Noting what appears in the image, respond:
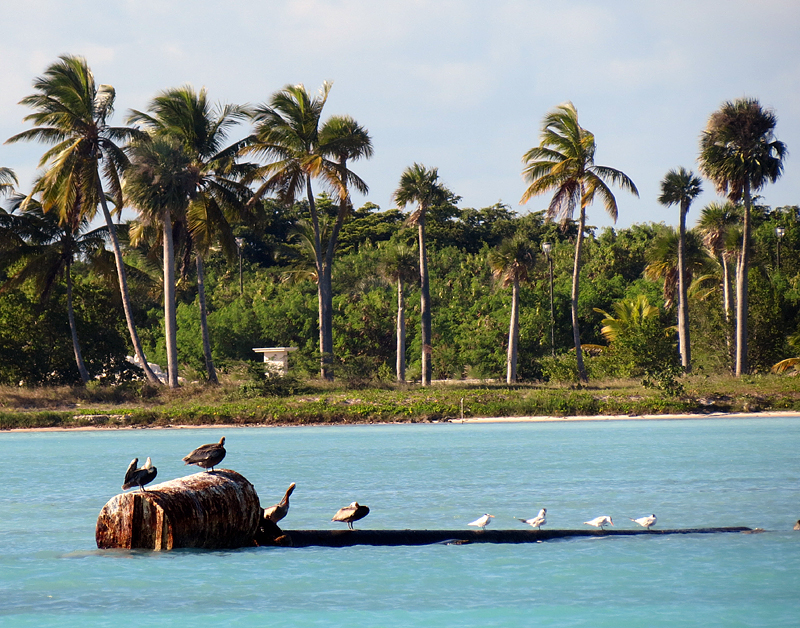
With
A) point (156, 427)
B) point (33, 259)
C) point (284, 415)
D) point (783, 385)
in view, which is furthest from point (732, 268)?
point (33, 259)

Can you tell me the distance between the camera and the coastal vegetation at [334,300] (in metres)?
36.7

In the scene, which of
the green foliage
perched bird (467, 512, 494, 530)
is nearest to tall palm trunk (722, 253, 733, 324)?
the green foliage

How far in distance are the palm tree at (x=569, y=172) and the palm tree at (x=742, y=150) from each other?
141 inches

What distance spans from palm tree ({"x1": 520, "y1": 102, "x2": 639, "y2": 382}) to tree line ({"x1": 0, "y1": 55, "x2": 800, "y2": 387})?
0.23 feet

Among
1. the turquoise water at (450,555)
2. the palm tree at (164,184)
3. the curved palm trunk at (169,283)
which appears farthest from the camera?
the curved palm trunk at (169,283)

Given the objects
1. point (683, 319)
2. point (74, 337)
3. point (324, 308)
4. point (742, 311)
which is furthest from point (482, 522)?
point (74, 337)

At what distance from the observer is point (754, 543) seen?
1179cm

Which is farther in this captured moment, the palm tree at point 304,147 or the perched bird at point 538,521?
the palm tree at point 304,147

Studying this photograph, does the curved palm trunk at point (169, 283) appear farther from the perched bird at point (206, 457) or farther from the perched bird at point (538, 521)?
the perched bird at point (538, 521)

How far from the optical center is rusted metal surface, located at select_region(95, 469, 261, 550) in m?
11.2

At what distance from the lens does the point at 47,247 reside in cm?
4147

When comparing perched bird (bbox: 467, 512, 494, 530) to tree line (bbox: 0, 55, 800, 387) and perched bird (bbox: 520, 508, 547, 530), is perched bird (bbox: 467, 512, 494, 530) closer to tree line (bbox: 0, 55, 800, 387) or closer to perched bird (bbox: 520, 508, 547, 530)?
perched bird (bbox: 520, 508, 547, 530)

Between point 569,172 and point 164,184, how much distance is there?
55.6ft

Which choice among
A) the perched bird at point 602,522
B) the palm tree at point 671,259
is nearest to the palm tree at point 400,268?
the palm tree at point 671,259
